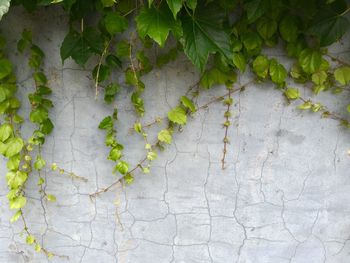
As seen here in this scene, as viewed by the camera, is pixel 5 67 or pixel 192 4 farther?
pixel 5 67

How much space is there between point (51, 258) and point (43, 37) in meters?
0.90

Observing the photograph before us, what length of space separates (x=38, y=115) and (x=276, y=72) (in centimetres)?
84

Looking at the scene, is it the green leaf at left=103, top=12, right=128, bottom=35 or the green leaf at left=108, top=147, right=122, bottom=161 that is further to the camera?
the green leaf at left=108, top=147, right=122, bottom=161

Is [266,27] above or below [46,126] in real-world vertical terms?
above

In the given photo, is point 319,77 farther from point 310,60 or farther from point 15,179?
point 15,179

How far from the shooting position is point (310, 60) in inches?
50.8

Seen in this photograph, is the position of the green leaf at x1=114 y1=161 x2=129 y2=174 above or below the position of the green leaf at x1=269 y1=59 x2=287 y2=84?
below

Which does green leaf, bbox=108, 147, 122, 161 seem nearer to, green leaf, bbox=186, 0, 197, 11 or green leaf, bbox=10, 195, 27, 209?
green leaf, bbox=10, 195, 27, 209

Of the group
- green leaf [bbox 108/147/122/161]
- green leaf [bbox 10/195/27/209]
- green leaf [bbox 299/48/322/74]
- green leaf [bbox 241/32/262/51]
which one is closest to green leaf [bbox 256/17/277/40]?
green leaf [bbox 241/32/262/51]

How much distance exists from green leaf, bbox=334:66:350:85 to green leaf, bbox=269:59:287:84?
0.17m

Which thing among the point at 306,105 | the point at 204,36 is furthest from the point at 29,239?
the point at 306,105

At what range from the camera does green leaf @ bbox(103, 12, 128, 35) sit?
4.00 feet

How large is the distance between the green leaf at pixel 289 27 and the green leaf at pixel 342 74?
0.60ft

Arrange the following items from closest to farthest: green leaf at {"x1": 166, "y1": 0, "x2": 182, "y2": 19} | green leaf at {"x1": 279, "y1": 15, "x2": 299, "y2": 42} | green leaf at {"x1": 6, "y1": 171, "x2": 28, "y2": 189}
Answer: green leaf at {"x1": 166, "y1": 0, "x2": 182, "y2": 19} < green leaf at {"x1": 279, "y1": 15, "x2": 299, "y2": 42} < green leaf at {"x1": 6, "y1": 171, "x2": 28, "y2": 189}
